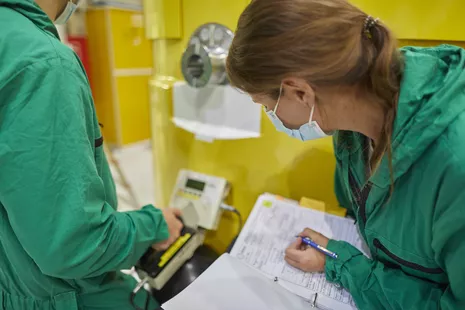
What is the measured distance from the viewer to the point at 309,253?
0.86m

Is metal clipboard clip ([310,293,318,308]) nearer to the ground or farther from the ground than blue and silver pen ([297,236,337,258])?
nearer to the ground

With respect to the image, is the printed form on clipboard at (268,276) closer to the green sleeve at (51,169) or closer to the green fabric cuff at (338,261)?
the green fabric cuff at (338,261)

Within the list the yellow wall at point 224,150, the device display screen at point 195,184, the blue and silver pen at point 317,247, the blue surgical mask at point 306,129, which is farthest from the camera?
the device display screen at point 195,184

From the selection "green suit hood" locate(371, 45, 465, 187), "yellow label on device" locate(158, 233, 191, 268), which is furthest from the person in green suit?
"yellow label on device" locate(158, 233, 191, 268)

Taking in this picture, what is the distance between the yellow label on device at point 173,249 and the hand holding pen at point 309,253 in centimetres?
31

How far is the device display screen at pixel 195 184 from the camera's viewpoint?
1.27 metres

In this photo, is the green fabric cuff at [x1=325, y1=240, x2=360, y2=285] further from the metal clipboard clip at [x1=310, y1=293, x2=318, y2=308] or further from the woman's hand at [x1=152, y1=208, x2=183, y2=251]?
the woman's hand at [x1=152, y1=208, x2=183, y2=251]

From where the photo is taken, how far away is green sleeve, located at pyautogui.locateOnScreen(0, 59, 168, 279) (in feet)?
1.97

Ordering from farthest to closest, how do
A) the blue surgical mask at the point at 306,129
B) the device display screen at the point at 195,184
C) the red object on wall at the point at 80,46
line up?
the red object on wall at the point at 80,46
the device display screen at the point at 195,184
the blue surgical mask at the point at 306,129

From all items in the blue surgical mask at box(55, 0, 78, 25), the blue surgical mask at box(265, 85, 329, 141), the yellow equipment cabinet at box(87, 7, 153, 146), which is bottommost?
the yellow equipment cabinet at box(87, 7, 153, 146)

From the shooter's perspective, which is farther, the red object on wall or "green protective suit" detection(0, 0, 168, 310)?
the red object on wall

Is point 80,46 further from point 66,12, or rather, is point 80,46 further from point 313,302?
point 313,302

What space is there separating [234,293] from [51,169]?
475mm

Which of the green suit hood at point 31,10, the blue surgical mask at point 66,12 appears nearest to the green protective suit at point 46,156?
the green suit hood at point 31,10
